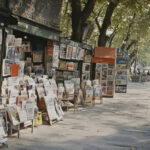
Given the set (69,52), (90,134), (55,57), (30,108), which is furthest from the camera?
(69,52)

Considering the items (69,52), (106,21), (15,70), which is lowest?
(15,70)

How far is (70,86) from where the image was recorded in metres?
12.0

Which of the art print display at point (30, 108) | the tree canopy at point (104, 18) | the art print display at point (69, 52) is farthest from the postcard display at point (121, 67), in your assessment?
the art print display at point (30, 108)

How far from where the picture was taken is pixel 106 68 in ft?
57.4

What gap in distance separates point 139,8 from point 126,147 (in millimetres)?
11034

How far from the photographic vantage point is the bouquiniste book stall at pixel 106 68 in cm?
1695

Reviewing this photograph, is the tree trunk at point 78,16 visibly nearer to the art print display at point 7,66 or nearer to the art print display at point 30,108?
the art print display at point 7,66

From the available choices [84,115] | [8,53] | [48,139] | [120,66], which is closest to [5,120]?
[48,139]

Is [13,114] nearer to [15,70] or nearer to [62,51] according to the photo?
[15,70]

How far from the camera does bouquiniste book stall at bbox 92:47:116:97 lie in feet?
55.6

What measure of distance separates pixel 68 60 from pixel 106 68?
3.67 metres

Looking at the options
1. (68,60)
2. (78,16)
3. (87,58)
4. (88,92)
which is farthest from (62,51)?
(87,58)

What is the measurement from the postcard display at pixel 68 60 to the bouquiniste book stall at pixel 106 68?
2.03m

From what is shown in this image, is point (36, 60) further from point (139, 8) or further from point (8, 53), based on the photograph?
point (139, 8)
